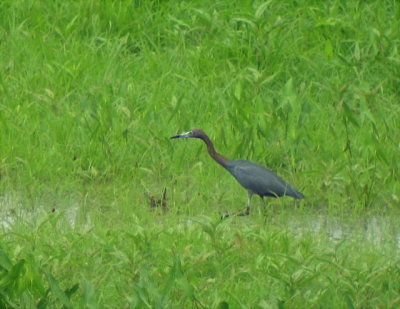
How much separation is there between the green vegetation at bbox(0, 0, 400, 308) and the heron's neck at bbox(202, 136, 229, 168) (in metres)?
0.12

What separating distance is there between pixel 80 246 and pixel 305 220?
4.75 feet

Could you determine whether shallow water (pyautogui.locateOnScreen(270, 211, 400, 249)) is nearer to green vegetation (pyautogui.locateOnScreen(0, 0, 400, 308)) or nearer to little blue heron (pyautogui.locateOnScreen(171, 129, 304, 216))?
green vegetation (pyautogui.locateOnScreen(0, 0, 400, 308))

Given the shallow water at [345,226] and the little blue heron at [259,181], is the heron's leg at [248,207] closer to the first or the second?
the little blue heron at [259,181]

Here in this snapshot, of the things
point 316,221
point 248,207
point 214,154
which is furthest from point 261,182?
point 214,154

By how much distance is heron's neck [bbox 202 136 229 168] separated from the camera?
26.0 ft

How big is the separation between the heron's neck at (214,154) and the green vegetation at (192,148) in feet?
0.38

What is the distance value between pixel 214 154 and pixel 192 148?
0.41 meters

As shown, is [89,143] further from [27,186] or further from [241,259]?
[241,259]

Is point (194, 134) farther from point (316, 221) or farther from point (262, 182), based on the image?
point (316, 221)

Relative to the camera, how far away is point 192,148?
8.40 meters

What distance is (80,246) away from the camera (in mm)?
6809

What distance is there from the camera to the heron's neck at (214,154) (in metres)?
7.94

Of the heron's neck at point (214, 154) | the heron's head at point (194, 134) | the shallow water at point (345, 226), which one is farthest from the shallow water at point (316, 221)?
the heron's head at point (194, 134)

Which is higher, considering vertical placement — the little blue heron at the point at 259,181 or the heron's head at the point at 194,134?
the little blue heron at the point at 259,181
